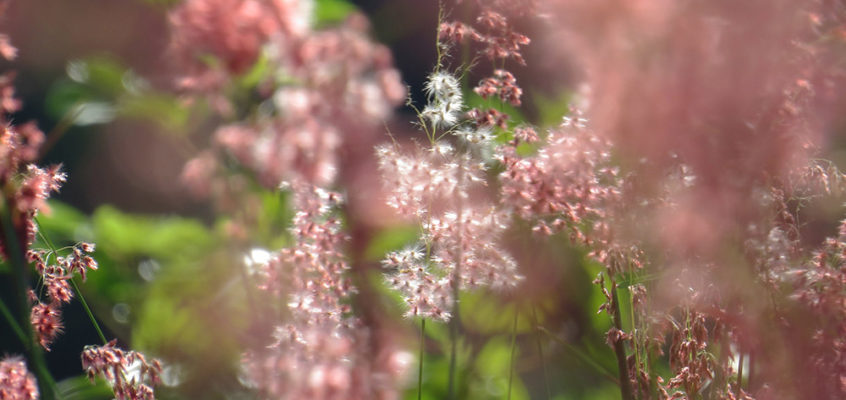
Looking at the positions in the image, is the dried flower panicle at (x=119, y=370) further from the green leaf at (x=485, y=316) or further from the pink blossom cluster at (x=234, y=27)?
the green leaf at (x=485, y=316)

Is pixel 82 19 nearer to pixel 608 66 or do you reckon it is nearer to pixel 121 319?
pixel 121 319

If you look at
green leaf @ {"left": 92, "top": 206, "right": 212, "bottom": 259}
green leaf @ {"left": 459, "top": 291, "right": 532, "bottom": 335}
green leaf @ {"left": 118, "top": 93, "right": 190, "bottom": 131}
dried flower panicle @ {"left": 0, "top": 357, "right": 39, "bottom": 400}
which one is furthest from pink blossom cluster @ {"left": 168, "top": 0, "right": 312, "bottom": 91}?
green leaf @ {"left": 459, "top": 291, "right": 532, "bottom": 335}

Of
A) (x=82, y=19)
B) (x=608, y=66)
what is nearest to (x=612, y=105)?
(x=608, y=66)

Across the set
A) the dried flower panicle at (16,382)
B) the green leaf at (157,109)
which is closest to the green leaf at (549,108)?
the green leaf at (157,109)

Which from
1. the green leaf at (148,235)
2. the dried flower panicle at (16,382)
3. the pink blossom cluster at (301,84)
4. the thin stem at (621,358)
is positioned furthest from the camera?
the green leaf at (148,235)

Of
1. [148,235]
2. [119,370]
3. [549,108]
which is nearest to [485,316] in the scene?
[549,108]

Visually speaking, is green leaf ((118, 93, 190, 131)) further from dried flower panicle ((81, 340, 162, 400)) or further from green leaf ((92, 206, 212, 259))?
dried flower panicle ((81, 340, 162, 400))
